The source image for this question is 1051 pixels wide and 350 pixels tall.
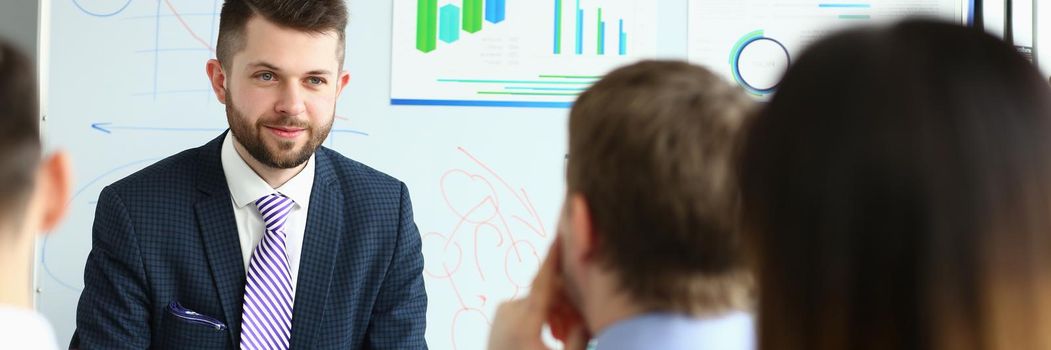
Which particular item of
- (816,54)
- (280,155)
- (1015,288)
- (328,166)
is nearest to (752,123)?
(816,54)

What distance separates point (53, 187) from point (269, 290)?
0.99 metres

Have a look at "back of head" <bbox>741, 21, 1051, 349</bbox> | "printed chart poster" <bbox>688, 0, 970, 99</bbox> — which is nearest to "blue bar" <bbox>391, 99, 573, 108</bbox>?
"printed chart poster" <bbox>688, 0, 970, 99</bbox>

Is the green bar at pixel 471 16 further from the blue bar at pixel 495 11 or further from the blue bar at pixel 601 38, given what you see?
the blue bar at pixel 601 38

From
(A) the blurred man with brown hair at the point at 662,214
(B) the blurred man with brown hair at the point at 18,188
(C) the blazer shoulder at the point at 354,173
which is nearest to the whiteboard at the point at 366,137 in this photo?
(C) the blazer shoulder at the point at 354,173

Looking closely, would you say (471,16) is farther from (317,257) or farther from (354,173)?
(317,257)

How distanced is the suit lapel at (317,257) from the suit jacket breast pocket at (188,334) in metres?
0.12

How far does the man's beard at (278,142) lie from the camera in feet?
5.68

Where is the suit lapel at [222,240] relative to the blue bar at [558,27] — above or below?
below

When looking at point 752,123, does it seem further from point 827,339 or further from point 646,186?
point 646,186

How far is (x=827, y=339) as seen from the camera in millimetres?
537

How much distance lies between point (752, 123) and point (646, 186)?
0.27 m

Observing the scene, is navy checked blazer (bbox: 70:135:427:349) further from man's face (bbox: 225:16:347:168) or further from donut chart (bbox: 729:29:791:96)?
donut chart (bbox: 729:29:791:96)

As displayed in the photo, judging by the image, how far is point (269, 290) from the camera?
67.4 inches

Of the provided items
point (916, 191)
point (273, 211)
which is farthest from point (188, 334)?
point (916, 191)
